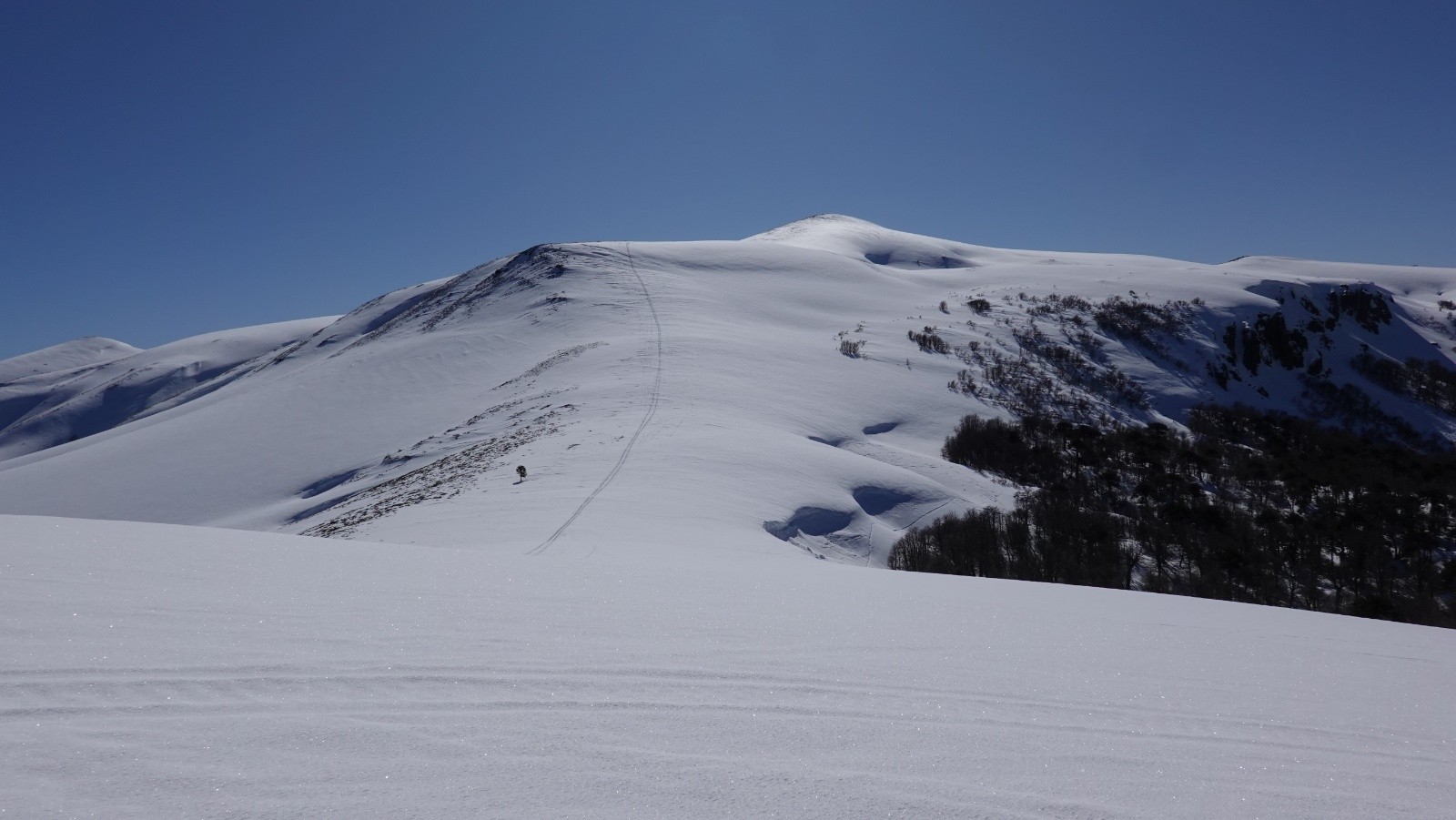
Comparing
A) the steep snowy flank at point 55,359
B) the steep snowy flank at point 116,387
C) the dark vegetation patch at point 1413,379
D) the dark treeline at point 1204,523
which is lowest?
the dark treeline at point 1204,523

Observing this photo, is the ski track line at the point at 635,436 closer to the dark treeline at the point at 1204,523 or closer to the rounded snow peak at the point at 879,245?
the dark treeline at the point at 1204,523

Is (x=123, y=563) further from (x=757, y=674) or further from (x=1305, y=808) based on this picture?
(x=1305, y=808)

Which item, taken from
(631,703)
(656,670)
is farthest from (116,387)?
(631,703)

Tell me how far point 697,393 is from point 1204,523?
1815 centimetres

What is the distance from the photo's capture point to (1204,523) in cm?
2456

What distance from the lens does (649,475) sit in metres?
18.3

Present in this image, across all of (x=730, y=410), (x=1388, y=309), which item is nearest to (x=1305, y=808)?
(x=730, y=410)

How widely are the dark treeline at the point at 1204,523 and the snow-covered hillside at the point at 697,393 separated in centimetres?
201

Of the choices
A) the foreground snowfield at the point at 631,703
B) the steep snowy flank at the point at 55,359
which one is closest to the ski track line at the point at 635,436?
the foreground snowfield at the point at 631,703

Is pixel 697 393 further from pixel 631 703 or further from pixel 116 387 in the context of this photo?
pixel 116 387

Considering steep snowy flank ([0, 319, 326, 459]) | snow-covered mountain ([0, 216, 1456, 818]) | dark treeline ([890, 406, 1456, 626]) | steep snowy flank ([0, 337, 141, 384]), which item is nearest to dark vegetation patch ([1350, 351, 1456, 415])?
dark treeline ([890, 406, 1456, 626])

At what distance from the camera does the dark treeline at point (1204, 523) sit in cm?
1981

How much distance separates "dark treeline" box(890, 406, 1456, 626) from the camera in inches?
780

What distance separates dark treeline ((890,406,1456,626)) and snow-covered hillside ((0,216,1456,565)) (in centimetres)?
201
